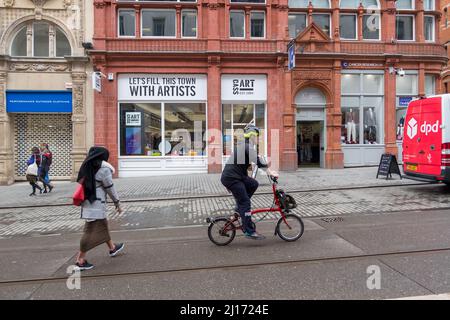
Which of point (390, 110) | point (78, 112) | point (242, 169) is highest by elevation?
point (390, 110)

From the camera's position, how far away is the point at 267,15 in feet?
51.5

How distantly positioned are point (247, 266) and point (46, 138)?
14.0 metres

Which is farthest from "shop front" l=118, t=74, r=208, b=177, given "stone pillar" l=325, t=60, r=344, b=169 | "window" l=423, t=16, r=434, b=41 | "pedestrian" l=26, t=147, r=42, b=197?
"window" l=423, t=16, r=434, b=41

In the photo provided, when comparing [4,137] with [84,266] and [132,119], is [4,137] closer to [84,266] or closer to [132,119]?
[132,119]

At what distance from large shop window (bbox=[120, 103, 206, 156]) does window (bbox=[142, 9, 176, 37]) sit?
3.40 m

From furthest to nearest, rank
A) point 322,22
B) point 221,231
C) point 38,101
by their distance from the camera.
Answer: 1. point 322,22
2. point 38,101
3. point 221,231

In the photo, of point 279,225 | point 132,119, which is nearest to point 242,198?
point 279,225

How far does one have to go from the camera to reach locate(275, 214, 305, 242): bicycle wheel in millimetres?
5488

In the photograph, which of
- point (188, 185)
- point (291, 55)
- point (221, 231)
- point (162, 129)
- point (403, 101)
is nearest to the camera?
point (221, 231)

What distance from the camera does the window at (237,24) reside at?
15836 millimetres

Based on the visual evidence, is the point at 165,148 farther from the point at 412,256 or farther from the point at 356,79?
the point at 412,256

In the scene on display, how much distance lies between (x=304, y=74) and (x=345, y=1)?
443cm

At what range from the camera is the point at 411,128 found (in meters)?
10.3

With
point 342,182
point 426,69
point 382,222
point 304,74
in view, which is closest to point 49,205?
point 382,222
